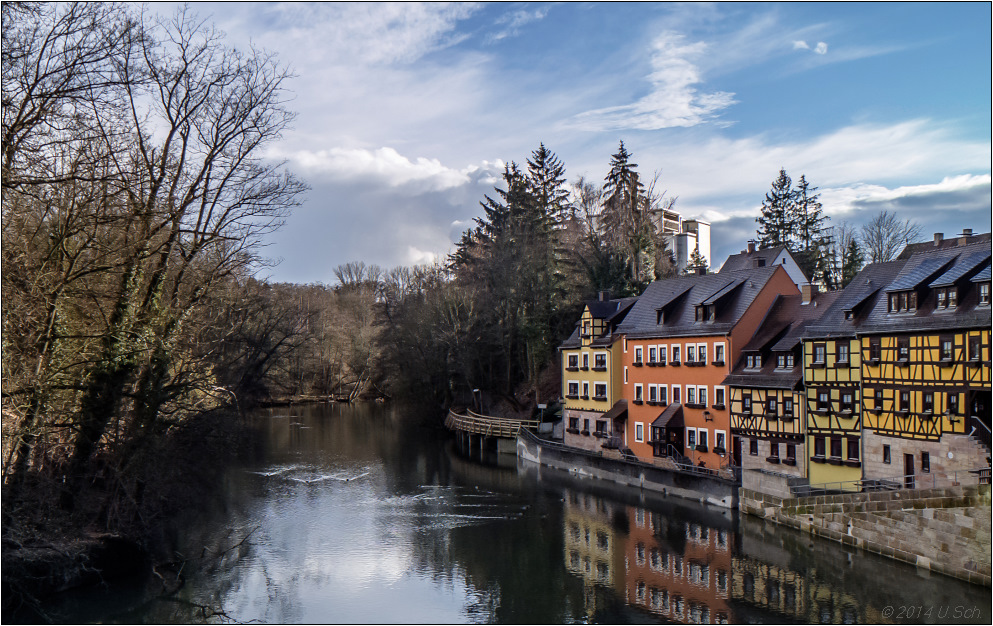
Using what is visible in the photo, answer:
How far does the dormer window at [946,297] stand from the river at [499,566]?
21.5 ft

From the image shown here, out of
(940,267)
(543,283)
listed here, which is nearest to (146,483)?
(940,267)

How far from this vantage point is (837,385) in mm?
23078

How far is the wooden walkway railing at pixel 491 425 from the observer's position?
1544 inches

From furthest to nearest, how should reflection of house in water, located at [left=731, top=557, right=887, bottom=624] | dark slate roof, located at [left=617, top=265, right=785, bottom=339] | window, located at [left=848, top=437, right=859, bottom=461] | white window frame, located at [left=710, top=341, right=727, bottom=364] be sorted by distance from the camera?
1. dark slate roof, located at [left=617, top=265, right=785, bottom=339]
2. white window frame, located at [left=710, top=341, right=727, bottom=364]
3. window, located at [left=848, top=437, right=859, bottom=461]
4. reflection of house in water, located at [left=731, top=557, right=887, bottom=624]

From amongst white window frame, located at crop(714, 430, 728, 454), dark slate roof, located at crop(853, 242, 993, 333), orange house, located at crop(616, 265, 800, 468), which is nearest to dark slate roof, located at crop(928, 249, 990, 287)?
dark slate roof, located at crop(853, 242, 993, 333)

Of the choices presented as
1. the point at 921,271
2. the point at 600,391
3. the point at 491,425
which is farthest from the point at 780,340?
the point at 491,425

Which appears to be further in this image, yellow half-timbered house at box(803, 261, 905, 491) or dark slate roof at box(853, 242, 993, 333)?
yellow half-timbered house at box(803, 261, 905, 491)

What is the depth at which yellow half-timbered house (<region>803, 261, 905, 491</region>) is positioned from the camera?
22.4 m

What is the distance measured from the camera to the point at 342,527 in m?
22.1

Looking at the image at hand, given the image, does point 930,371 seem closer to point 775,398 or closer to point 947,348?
point 947,348

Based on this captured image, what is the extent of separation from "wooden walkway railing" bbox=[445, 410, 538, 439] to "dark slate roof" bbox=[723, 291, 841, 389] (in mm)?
14072

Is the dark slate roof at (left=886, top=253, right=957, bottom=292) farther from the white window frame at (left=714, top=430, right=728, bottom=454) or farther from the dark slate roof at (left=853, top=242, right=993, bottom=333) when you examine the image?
the white window frame at (left=714, top=430, right=728, bottom=454)

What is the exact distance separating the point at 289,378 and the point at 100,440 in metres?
45.9

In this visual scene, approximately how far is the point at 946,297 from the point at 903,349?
166 cm
